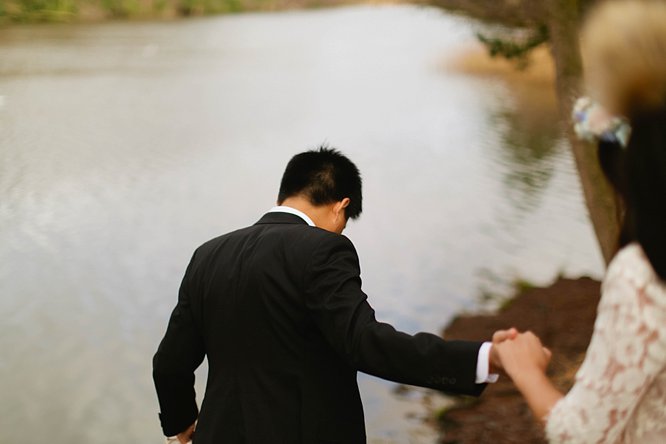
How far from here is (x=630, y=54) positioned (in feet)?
4.69

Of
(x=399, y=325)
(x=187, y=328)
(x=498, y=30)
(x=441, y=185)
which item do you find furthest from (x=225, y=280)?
(x=441, y=185)

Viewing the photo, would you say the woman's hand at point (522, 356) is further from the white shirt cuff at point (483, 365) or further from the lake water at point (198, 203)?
the lake water at point (198, 203)

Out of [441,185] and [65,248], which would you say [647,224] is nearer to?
[65,248]

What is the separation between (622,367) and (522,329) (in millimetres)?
4812

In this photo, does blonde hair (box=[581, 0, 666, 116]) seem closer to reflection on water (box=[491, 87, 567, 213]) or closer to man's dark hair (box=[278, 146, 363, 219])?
man's dark hair (box=[278, 146, 363, 219])

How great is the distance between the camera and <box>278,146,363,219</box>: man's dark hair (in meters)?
2.48

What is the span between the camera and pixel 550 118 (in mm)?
18297

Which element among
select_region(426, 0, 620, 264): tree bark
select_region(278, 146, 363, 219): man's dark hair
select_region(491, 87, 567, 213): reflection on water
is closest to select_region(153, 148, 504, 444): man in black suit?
select_region(278, 146, 363, 219): man's dark hair

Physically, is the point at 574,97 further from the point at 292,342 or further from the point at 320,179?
the point at 292,342

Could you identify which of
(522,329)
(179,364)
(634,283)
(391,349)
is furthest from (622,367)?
(522,329)

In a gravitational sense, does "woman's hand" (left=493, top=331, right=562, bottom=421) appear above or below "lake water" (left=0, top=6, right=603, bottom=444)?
above

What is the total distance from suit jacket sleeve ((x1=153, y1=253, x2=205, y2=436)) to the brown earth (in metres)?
1.80

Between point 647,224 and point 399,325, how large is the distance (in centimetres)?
549

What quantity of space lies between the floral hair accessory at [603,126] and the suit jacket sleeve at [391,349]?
2.07ft
